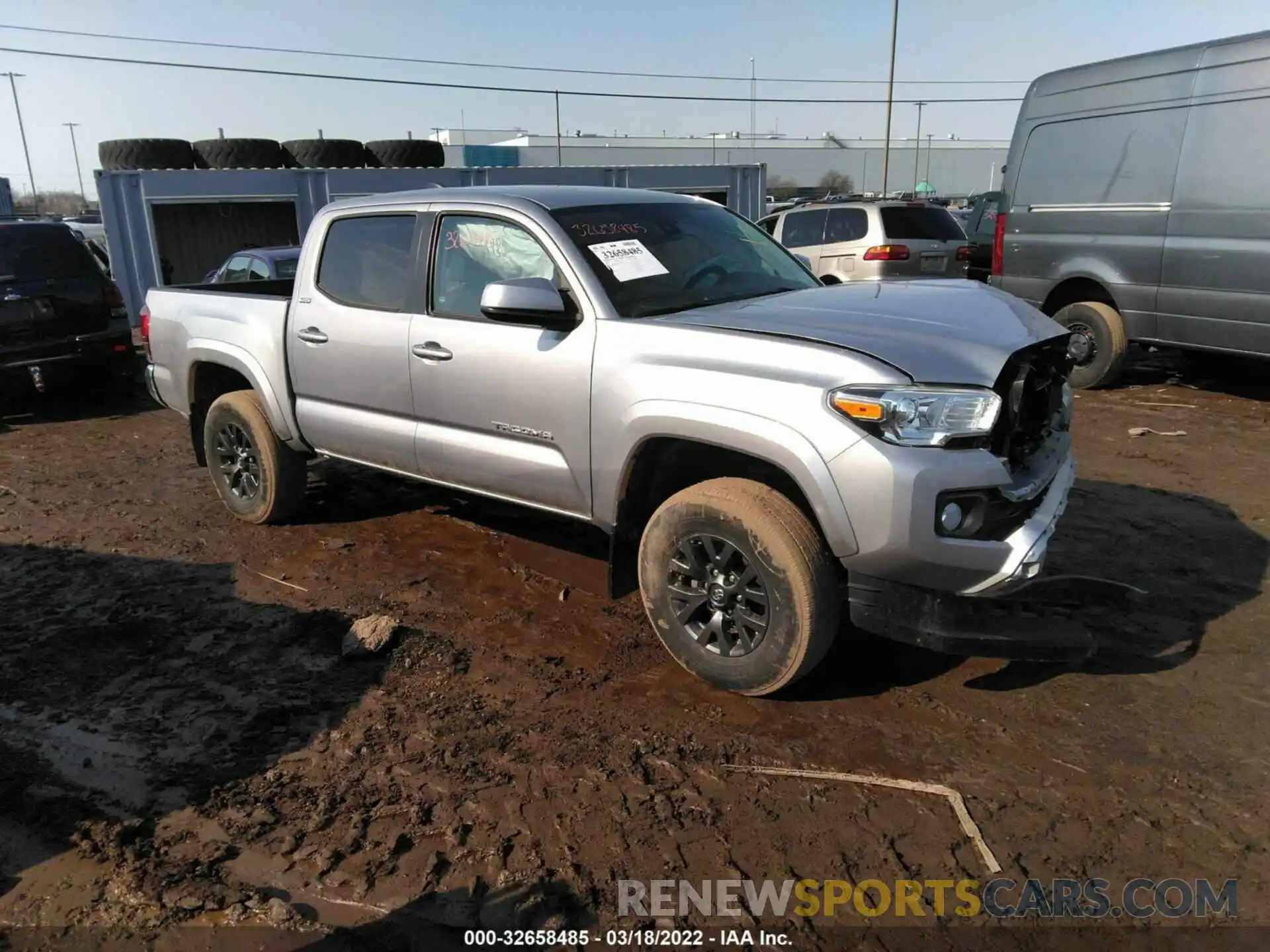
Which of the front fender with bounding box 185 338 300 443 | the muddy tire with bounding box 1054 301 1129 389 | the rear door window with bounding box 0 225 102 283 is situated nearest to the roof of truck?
the front fender with bounding box 185 338 300 443

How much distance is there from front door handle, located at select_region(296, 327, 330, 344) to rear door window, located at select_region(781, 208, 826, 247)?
8076 millimetres

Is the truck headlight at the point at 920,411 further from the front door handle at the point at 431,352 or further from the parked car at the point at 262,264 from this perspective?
the parked car at the point at 262,264

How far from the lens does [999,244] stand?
9.12 metres

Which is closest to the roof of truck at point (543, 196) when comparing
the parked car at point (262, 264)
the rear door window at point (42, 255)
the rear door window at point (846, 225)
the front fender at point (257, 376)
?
the front fender at point (257, 376)

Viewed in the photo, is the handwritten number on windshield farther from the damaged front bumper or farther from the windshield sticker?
the damaged front bumper

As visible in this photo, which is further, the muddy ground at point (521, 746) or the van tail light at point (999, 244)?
the van tail light at point (999, 244)

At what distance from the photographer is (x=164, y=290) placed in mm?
5895

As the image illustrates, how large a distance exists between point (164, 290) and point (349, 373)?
6.86ft

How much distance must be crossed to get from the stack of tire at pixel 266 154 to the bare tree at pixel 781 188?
1038 inches

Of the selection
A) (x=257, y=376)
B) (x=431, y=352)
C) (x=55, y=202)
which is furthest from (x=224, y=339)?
(x=55, y=202)

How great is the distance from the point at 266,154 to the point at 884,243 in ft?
36.3

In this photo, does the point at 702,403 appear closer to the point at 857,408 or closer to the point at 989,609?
the point at 857,408

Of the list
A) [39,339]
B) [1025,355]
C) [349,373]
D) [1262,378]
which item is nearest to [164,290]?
[349,373]

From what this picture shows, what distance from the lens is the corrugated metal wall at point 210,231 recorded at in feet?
50.1
